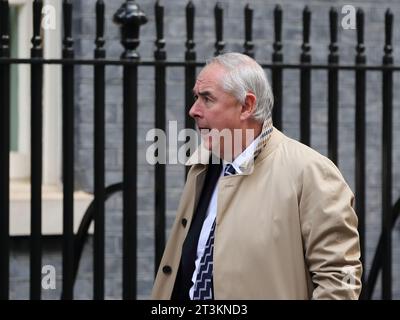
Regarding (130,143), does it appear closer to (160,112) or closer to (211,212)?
(160,112)

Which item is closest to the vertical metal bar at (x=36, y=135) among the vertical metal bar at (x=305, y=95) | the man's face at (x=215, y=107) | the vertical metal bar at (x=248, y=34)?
the vertical metal bar at (x=248, y=34)

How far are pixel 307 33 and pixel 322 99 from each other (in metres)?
1.92

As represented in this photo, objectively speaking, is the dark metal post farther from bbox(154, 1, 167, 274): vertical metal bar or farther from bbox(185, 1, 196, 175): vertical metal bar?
bbox(185, 1, 196, 175): vertical metal bar

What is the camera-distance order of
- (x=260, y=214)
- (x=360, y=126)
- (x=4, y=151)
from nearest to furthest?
(x=260, y=214) < (x=4, y=151) < (x=360, y=126)

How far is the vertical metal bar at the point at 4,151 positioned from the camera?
5.41 metres

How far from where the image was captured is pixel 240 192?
3.82 meters

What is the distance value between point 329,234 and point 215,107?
60 cm

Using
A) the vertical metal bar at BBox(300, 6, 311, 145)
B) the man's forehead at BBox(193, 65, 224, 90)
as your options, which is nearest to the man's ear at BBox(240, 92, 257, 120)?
the man's forehead at BBox(193, 65, 224, 90)

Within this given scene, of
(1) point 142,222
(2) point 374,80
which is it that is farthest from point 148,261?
(2) point 374,80

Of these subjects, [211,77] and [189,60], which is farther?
[189,60]

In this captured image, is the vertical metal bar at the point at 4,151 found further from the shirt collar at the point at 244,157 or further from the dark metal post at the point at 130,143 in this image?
the shirt collar at the point at 244,157

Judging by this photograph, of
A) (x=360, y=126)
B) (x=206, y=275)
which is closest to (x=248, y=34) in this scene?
(x=360, y=126)

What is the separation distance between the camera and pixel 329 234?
3621 mm
